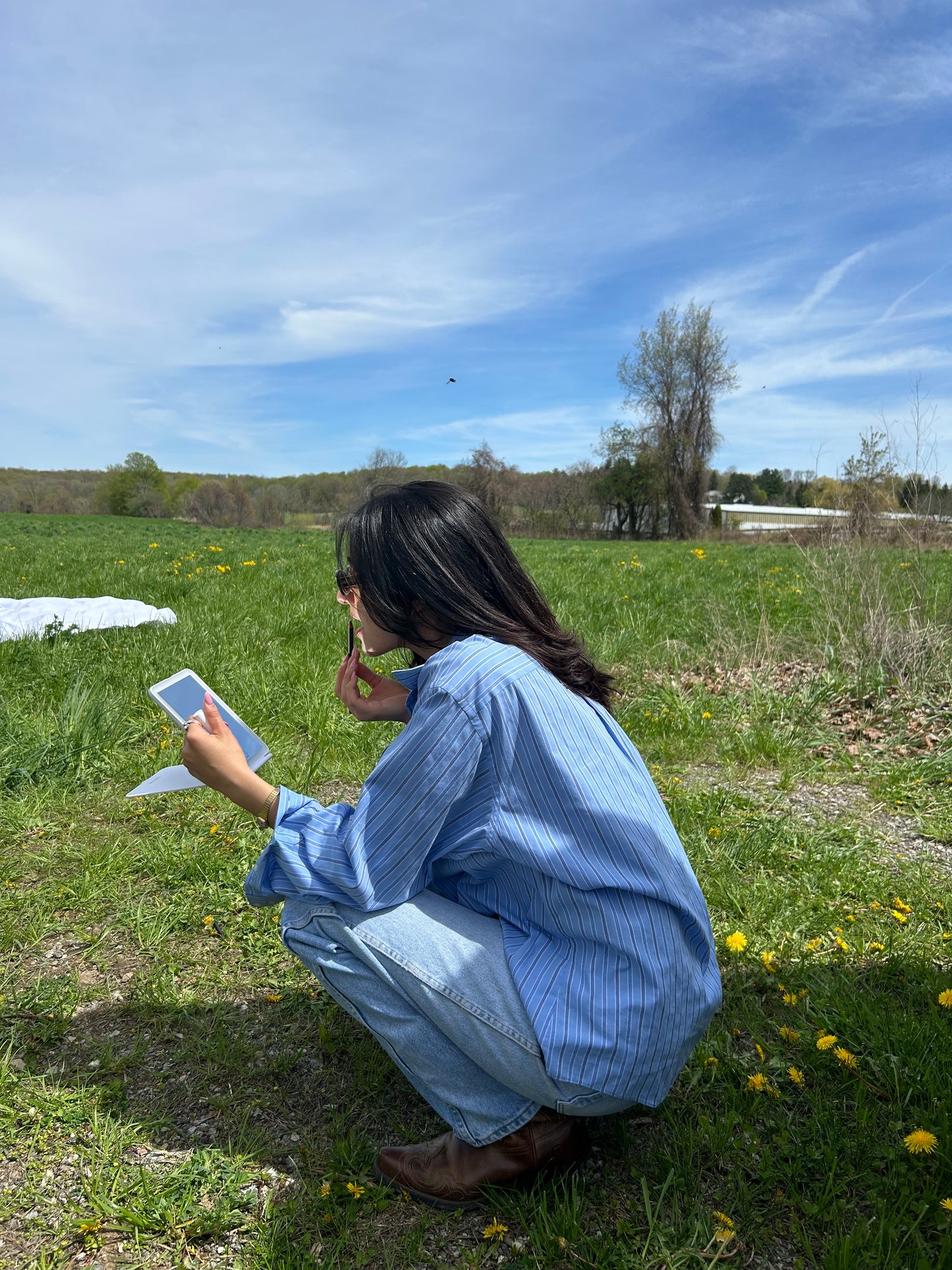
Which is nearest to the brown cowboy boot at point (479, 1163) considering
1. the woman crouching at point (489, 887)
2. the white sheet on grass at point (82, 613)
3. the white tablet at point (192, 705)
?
the woman crouching at point (489, 887)

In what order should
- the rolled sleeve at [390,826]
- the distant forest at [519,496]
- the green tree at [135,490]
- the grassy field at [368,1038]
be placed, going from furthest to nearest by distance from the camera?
the green tree at [135,490], the distant forest at [519,496], the grassy field at [368,1038], the rolled sleeve at [390,826]

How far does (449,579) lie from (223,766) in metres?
0.58

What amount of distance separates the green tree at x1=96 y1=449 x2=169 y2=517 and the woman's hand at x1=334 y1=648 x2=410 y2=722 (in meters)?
46.0

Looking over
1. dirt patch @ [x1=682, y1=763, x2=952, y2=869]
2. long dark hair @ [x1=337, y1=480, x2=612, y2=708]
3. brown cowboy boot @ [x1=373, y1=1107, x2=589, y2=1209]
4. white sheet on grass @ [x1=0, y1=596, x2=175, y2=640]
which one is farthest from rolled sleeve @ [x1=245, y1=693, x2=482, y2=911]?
white sheet on grass @ [x1=0, y1=596, x2=175, y2=640]

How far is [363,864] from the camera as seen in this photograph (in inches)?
56.6

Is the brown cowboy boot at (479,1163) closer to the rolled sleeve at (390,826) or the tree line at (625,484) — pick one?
the rolled sleeve at (390,826)

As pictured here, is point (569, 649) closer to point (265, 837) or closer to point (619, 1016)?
point (619, 1016)

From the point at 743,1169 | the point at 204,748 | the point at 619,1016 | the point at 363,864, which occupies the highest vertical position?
the point at 204,748

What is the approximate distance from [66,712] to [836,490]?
17.7 feet

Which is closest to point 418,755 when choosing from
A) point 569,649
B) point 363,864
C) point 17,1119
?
point 363,864

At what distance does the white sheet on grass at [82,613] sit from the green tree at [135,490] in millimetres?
41370

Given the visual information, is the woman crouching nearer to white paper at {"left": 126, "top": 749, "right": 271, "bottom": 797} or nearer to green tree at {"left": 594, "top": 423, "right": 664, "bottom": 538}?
white paper at {"left": 126, "top": 749, "right": 271, "bottom": 797}

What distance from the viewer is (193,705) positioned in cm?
188

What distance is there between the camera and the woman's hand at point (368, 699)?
2121 millimetres
